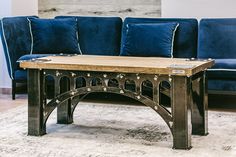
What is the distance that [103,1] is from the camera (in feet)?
19.2

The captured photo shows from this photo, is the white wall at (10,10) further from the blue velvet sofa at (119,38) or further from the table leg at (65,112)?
the table leg at (65,112)

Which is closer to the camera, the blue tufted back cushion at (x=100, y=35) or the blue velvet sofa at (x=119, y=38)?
the blue velvet sofa at (x=119, y=38)

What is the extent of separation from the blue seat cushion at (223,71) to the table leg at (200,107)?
2.85 ft

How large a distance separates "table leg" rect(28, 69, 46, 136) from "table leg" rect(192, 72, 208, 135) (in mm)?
1149

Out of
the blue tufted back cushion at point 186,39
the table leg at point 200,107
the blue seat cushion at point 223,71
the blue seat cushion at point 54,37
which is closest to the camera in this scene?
the table leg at point 200,107

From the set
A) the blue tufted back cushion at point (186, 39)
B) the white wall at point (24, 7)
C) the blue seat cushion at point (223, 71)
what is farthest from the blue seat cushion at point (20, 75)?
the blue seat cushion at point (223, 71)

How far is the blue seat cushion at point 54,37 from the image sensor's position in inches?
210

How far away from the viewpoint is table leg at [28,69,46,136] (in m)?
3.65

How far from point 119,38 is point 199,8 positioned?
95 cm

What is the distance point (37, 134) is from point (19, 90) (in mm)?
2135

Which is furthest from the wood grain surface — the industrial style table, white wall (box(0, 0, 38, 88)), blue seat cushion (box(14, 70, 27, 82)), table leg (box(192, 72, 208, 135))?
white wall (box(0, 0, 38, 88))

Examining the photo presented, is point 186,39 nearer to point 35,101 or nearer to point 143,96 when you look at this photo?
point 143,96

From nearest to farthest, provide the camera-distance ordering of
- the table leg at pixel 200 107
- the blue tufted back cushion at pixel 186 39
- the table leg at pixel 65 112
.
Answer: the table leg at pixel 200 107
the table leg at pixel 65 112
the blue tufted back cushion at pixel 186 39

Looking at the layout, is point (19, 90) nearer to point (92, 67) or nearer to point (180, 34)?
point (180, 34)
